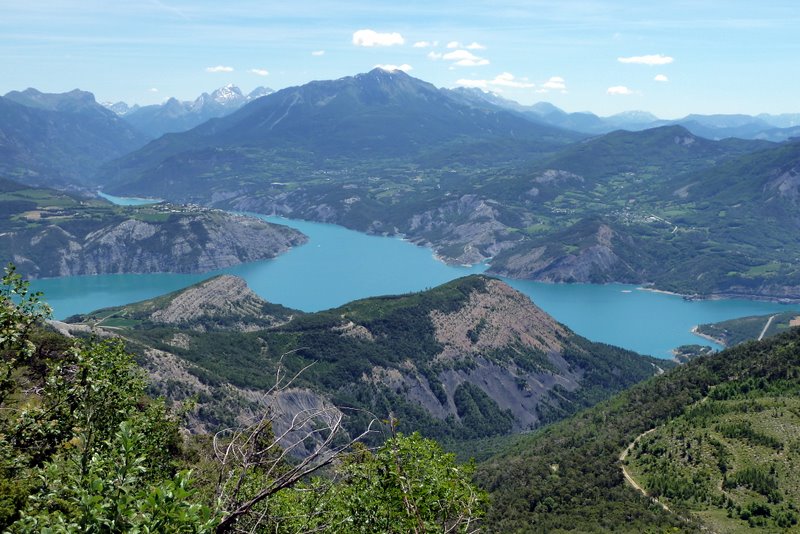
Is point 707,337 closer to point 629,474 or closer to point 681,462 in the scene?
point 681,462

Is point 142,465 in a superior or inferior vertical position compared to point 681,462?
superior

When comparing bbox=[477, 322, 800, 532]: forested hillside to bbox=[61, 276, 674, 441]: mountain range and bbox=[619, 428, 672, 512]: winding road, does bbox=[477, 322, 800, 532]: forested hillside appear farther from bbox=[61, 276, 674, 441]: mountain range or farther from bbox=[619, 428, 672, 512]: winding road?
bbox=[61, 276, 674, 441]: mountain range

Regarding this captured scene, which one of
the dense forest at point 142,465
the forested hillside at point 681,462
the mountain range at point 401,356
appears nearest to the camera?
the dense forest at point 142,465

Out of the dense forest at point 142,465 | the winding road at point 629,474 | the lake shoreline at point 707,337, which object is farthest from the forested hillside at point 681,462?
the lake shoreline at point 707,337

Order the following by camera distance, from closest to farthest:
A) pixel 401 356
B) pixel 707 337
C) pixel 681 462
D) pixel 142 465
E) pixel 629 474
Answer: pixel 142 465, pixel 681 462, pixel 629 474, pixel 401 356, pixel 707 337

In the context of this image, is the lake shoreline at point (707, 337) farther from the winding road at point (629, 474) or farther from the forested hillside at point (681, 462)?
the winding road at point (629, 474)

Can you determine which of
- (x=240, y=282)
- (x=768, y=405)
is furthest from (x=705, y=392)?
(x=240, y=282)

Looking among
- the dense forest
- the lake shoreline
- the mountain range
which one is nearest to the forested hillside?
the dense forest

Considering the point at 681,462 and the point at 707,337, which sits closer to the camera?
the point at 681,462

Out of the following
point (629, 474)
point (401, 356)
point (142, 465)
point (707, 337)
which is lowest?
point (707, 337)

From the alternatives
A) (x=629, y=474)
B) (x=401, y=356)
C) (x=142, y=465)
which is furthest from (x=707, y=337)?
(x=142, y=465)

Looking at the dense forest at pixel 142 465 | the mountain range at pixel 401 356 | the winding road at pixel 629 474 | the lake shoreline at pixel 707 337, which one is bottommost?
the lake shoreline at pixel 707 337
